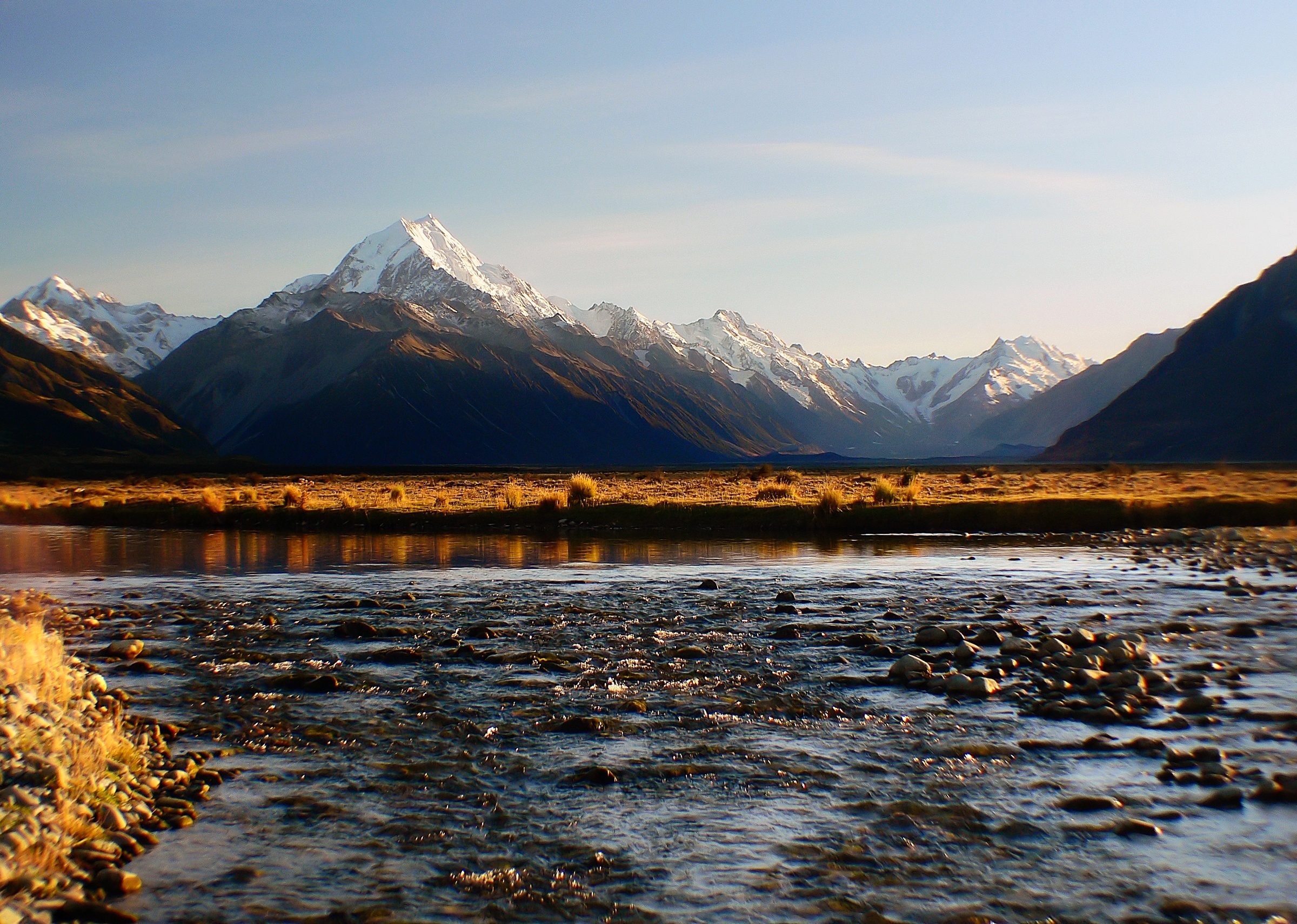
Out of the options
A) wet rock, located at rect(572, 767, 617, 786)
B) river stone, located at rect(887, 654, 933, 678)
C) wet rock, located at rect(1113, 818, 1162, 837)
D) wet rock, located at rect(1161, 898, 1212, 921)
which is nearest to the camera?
wet rock, located at rect(1161, 898, 1212, 921)

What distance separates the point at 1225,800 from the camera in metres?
11.2

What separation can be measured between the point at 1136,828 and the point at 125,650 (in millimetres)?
17277

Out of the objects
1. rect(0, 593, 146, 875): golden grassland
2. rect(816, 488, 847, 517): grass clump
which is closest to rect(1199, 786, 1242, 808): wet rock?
rect(0, 593, 146, 875): golden grassland

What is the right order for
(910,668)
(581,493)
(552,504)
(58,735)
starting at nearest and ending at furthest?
(58,735), (910,668), (552,504), (581,493)

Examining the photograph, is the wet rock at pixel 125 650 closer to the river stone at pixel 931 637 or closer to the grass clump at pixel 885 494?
the river stone at pixel 931 637

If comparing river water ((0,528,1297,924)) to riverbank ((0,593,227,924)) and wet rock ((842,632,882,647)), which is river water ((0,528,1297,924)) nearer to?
riverbank ((0,593,227,924))

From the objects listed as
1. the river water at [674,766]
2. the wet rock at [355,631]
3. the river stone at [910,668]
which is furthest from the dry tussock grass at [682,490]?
the river stone at [910,668]

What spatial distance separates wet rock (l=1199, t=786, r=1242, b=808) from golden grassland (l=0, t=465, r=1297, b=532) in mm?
36854

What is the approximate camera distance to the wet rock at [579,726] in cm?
1427

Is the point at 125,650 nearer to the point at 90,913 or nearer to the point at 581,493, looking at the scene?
the point at 90,913

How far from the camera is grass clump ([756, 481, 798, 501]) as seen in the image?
57.9m

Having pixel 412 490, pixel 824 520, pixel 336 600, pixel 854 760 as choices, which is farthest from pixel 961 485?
pixel 854 760

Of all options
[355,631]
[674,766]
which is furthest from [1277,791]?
[355,631]

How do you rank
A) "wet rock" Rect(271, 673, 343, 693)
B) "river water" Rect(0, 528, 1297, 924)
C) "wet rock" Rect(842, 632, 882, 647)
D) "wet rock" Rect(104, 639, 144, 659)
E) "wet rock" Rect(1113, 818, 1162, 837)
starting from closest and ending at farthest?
"river water" Rect(0, 528, 1297, 924) → "wet rock" Rect(1113, 818, 1162, 837) → "wet rock" Rect(271, 673, 343, 693) → "wet rock" Rect(104, 639, 144, 659) → "wet rock" Rect(842, 632, 882, 647)
